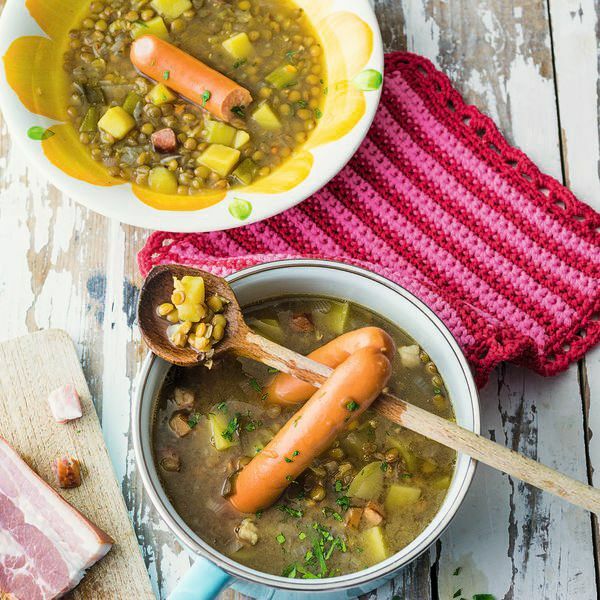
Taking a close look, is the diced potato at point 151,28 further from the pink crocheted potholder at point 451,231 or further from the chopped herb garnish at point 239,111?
the pink crocheted potholder at point 451,231

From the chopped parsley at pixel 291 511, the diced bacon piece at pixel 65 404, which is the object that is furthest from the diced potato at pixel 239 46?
the chopped parsley at pixel 291 511

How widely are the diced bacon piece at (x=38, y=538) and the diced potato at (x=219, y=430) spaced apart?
47cm

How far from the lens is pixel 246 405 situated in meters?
2.12

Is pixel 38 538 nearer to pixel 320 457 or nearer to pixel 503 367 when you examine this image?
pixel 320 457

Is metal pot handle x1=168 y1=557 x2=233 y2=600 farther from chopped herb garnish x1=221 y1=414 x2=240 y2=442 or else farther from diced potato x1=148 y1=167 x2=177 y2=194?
diced potato x1=148 y1=167 x2=177 y2=194

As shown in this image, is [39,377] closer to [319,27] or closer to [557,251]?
[319,27]

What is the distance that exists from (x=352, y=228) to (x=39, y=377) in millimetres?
989

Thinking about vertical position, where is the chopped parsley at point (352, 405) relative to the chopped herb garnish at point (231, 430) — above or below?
above

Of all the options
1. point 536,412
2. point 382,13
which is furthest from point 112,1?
point 536,412

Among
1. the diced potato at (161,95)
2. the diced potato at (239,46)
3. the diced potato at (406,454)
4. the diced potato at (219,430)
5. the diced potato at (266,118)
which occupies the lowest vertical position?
the diced potato at (406,454)

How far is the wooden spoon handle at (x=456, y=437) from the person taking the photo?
183 cm

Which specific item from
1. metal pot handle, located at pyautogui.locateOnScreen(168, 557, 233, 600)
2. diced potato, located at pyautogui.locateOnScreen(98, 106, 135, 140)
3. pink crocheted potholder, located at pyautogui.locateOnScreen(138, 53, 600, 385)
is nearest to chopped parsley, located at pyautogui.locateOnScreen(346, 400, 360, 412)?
metal pot handle, located at pyautogui.locateOnScreen(168, 557, 233, 600)

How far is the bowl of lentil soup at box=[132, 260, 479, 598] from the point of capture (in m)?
2.02

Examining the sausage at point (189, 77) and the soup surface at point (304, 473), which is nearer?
the soup surface at point (304, 473)
